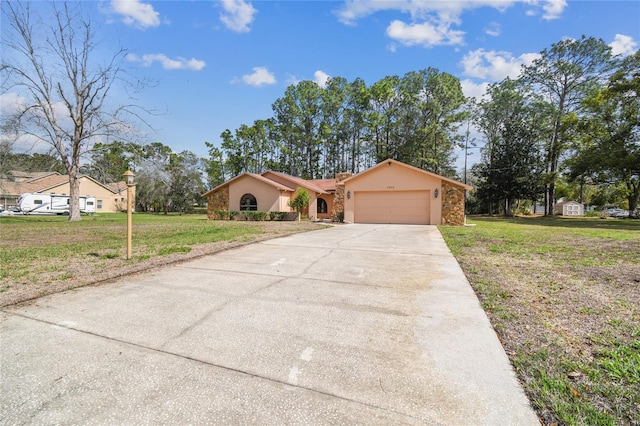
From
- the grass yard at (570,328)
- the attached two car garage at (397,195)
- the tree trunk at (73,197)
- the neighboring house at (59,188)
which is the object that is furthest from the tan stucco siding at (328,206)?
the neighboring house at (59,188)

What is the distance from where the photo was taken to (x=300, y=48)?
47.5 ft

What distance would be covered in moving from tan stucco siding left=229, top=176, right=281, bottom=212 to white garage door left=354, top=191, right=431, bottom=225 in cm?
680

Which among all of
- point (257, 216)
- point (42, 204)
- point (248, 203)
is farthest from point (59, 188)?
point (257, 216)

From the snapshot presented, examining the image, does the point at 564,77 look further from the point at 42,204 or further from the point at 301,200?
the point at 42,204

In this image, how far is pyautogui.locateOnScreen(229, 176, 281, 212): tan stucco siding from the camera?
22516 millimetres

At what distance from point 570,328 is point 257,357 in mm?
3327

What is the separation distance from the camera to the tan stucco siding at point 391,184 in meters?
17.6

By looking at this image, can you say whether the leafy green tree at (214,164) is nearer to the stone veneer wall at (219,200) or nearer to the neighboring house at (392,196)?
the stone veneer wall at (219,200)

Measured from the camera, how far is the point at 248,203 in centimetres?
2366

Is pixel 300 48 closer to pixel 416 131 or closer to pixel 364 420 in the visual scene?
pixel 364 420

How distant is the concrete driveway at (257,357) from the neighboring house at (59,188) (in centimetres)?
3967

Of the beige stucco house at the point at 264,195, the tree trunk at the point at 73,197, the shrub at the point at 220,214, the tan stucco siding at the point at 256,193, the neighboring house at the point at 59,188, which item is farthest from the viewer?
the neighboring house at the point at 59,188

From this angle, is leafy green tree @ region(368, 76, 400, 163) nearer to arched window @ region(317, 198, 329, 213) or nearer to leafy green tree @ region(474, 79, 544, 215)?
leafy green tree @ region(474, 79, 544, 215)

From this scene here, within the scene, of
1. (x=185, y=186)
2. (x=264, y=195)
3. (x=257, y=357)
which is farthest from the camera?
(x=185, y=186)
